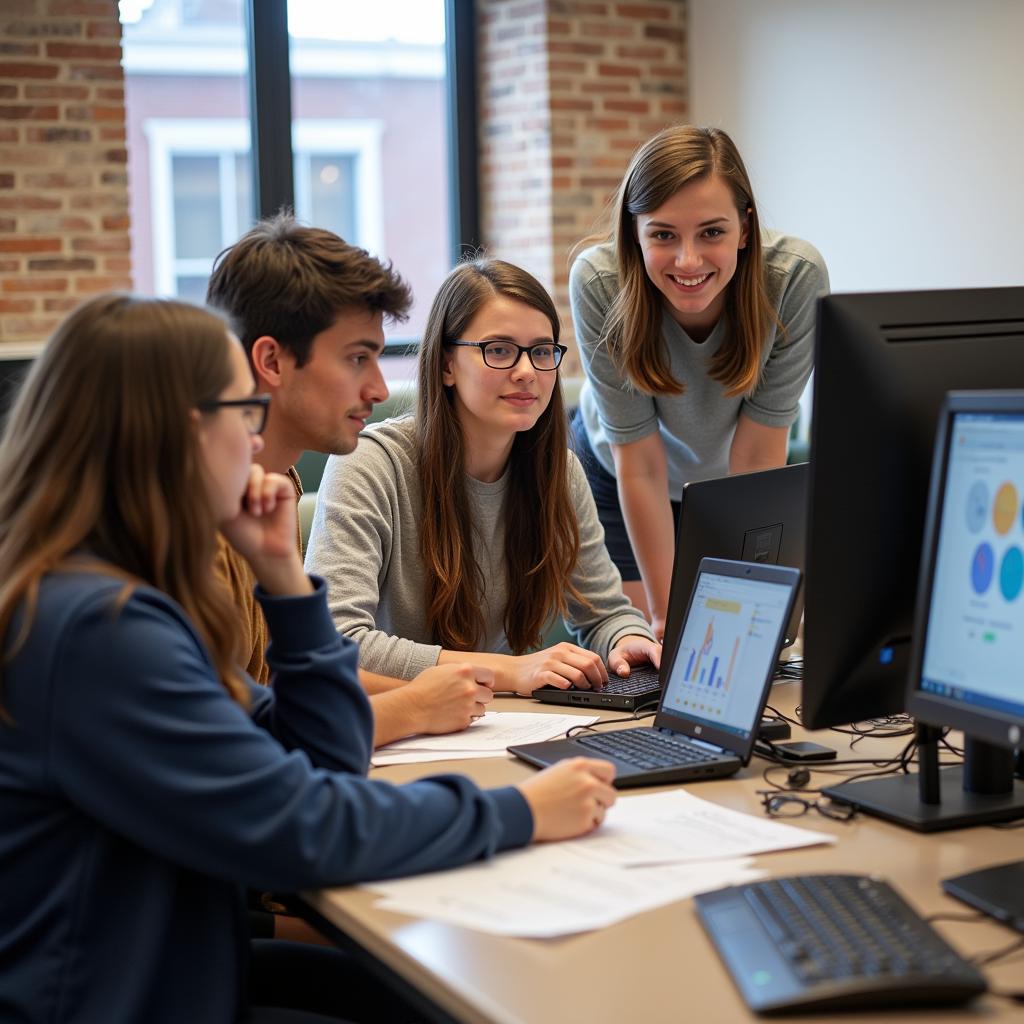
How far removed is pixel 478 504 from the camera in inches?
85.5

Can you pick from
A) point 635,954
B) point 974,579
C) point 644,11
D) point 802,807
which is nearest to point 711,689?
point 802,807

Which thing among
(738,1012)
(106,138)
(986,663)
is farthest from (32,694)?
(106,138)

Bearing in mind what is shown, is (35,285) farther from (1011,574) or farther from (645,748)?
(1011,574)

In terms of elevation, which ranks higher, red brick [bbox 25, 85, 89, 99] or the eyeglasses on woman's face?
red brick [bbox 25, 85, 89, 99]

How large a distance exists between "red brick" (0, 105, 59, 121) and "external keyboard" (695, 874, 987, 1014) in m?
3.97

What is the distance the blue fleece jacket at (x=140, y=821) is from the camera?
3.50ft

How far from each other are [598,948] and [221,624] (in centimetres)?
44

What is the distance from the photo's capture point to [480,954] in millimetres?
1033

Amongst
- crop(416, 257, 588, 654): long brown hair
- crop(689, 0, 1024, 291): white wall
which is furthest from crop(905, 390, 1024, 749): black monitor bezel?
crop(689, 0, 1024, 291): white wall

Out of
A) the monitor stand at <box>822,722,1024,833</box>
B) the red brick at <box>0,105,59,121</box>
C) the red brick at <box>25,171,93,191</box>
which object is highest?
the red brick at <box>0,105,59,121</box>

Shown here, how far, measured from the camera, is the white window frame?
567 centimetres

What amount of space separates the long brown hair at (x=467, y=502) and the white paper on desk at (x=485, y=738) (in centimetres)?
33

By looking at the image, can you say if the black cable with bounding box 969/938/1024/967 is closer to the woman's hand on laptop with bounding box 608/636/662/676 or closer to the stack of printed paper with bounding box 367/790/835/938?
the stack of printed paper with bounding box 367/790/835/938

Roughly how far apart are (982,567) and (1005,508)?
6 centimetres
